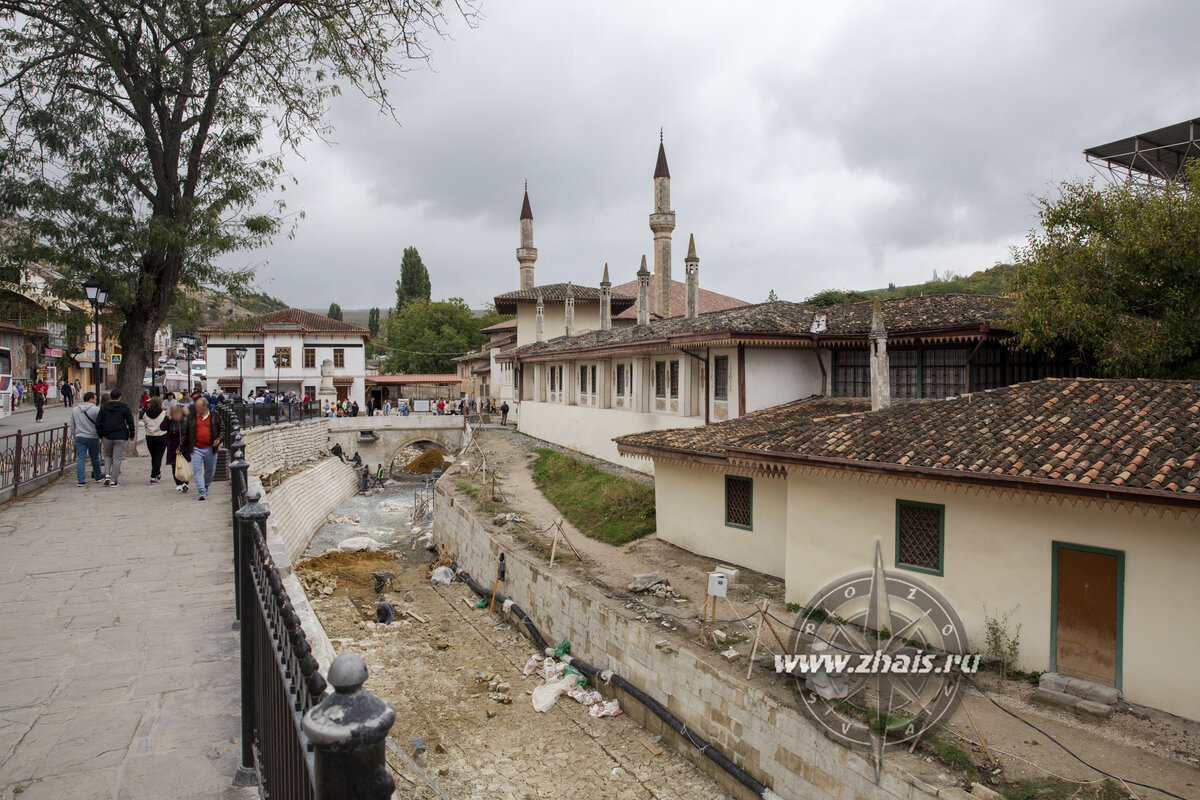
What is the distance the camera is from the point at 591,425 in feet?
80.1

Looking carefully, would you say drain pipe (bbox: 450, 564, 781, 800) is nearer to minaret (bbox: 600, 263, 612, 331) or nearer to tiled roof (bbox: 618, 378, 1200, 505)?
tiled roof (bbox: 618, 378, 1200, 505)

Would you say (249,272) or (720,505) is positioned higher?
(249,272)

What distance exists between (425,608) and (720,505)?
24.4 ft

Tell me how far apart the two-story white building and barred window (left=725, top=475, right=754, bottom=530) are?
3565 cm

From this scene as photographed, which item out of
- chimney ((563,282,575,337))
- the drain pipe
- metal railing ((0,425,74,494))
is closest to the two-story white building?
chimney ((563,282,575,337))

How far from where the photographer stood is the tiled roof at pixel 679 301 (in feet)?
124

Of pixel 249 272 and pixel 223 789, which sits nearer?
pixel 223 789

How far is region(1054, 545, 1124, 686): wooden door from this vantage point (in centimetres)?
782

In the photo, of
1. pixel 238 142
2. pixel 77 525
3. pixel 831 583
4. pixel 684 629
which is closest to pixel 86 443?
pixel 77 525

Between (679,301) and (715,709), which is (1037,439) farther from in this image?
(679,301)

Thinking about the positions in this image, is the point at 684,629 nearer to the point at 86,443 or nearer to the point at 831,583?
the point at 831,583

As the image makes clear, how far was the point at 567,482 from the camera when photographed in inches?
829

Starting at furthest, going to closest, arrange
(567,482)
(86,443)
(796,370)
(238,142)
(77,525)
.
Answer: (567,482)
(796,370)
(238,142)
(86,443)
(77,525)

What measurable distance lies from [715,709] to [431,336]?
186ft
